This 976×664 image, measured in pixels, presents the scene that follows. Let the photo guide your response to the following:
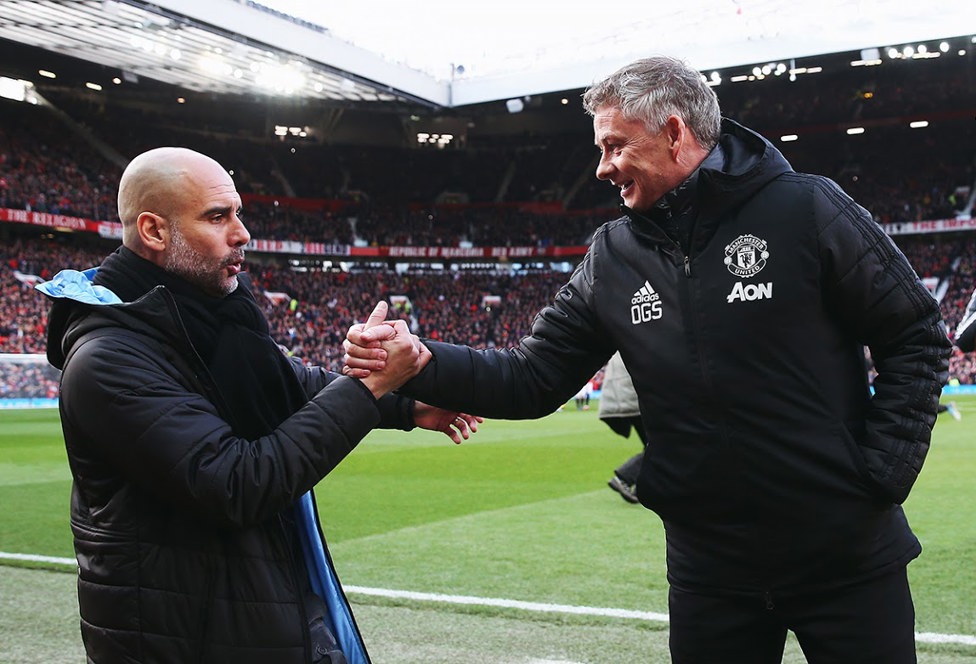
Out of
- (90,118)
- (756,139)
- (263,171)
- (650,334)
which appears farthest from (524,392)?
(263,171)

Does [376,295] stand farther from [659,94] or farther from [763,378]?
[763,378]

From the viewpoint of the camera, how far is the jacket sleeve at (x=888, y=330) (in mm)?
2451

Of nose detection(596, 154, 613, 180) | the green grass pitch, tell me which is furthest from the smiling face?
the green grass pitch

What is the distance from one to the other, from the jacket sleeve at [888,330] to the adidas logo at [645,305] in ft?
1.40

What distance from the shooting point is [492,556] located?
22.7 feet

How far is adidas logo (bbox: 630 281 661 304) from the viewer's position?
2.64 m

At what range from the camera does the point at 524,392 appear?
2.99m

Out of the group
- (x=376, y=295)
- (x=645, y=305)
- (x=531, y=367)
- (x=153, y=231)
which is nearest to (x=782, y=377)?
(x=645, y=305)

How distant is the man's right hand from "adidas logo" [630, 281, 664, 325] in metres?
0.62

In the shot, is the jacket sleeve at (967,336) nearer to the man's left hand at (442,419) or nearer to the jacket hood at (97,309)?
the man's left hand at (442,419)

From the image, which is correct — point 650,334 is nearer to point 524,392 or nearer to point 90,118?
point 524,392

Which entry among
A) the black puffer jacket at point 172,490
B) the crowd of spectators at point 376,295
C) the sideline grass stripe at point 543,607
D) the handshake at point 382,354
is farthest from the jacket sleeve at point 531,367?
the crowd of spectators at point 376,295

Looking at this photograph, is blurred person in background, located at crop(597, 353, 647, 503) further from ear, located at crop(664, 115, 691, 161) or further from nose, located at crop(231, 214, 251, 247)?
nose, located at crop(231, 214, 251, 247)

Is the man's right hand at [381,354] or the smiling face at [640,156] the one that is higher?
the smiling face at [640,156]
